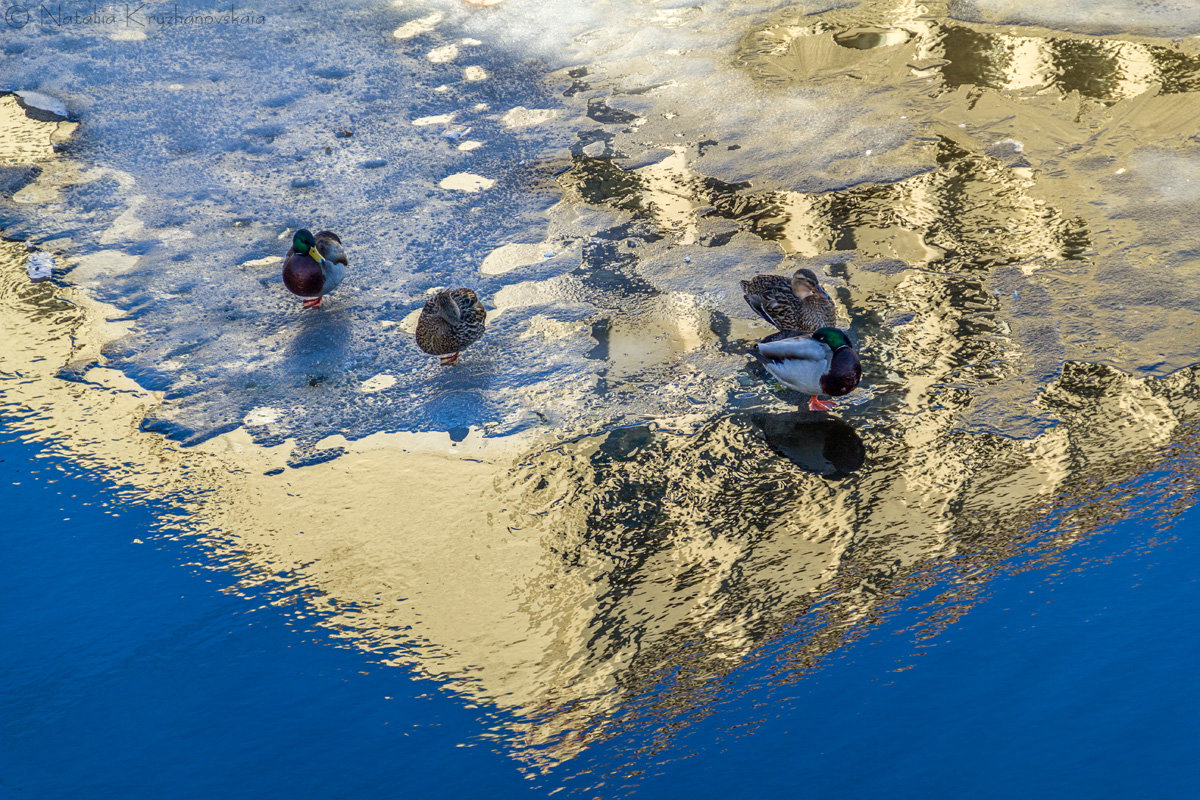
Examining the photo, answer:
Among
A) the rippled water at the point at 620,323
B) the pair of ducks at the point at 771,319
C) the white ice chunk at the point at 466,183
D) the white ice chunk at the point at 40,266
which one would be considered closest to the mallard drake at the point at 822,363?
the pair of ducks at the point at 771,319

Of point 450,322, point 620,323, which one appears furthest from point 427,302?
point 620,323

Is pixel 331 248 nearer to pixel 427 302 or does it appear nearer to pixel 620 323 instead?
pixel 427 302

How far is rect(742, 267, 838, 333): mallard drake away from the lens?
14.3 ft

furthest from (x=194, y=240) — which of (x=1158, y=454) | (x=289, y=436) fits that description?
(x=1158, y=454)

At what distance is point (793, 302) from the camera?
14.5 feet

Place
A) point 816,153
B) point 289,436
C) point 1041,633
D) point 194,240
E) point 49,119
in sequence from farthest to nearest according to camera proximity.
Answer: point 49,119 → point 816,153 → point 194,240 → point 289,436 → point 1041,633

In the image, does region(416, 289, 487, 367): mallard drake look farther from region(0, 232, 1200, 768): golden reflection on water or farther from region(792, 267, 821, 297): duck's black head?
region(792, 267, 821, 297): duck's black head

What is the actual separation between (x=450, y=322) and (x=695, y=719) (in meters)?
2.15

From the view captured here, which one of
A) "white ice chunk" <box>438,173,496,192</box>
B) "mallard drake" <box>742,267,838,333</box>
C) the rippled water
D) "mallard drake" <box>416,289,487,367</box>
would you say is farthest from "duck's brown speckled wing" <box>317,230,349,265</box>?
"mallard drake" <box>742,267,838,333</box>

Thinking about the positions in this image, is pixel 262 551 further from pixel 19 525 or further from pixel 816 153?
pixel 816 153

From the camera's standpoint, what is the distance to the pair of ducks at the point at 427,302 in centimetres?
443

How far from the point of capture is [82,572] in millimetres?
3730

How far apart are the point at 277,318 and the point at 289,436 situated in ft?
3.14

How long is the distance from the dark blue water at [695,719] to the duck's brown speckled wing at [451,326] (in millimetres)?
1405
